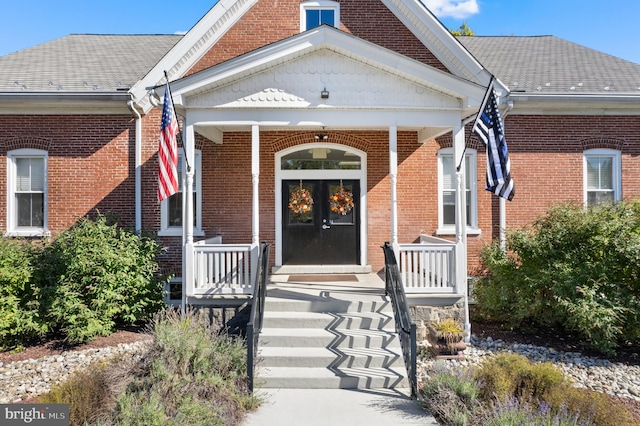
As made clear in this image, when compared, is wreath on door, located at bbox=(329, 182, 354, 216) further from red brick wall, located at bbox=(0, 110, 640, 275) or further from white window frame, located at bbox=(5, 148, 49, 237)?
white window frame, located at bbox=(5, 148, 49, 237)

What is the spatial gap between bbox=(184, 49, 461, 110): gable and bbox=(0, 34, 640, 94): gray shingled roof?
3.77 meters

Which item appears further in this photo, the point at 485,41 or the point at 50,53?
the point at 485,41

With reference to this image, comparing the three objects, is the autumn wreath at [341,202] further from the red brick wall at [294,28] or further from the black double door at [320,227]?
the red brick wall at [294,28]

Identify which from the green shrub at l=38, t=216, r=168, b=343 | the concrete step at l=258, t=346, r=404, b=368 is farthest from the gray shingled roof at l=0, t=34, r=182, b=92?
the concrete step at l=258, t=346, r=404, b=368

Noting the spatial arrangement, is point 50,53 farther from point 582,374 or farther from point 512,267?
point 582,374

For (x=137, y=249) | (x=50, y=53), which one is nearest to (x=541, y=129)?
(x=137, y=249)

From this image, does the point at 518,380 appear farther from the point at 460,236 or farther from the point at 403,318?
the point at 460,236

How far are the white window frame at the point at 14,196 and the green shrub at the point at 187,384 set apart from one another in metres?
6.08

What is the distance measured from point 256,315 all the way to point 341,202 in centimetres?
435

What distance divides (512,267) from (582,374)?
2.19 metres

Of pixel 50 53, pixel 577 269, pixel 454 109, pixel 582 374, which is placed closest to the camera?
pixel 582 374

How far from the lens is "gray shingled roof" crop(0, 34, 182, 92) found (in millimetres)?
9484

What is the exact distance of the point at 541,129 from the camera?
9.80m

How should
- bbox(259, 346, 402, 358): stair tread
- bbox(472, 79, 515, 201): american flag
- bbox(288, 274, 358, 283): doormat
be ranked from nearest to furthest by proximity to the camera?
bbox(259, 346, 402, 358): stair tread
bbox(472, 79, 515, 201): american flag
bbox(288, 274, 358, 283): doormat
